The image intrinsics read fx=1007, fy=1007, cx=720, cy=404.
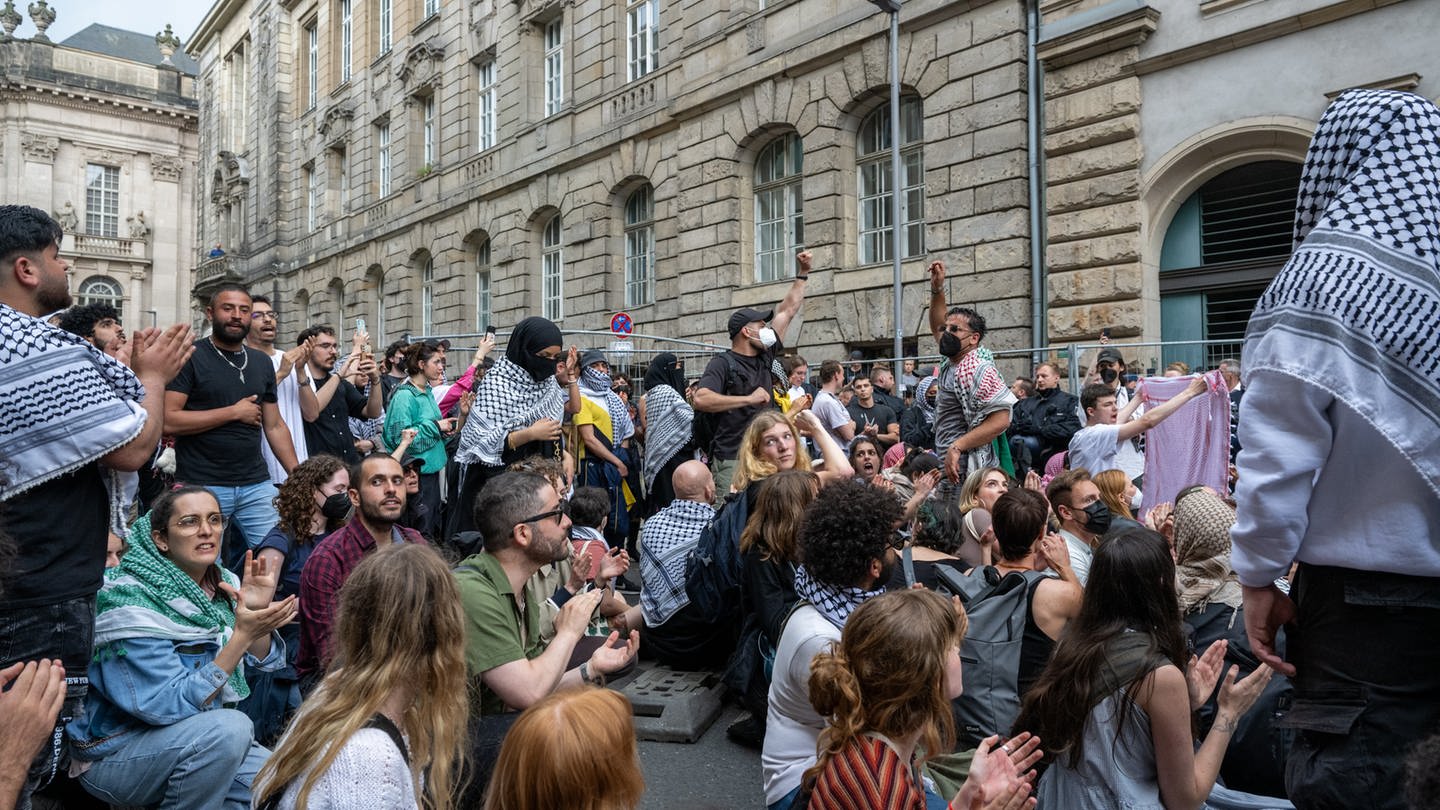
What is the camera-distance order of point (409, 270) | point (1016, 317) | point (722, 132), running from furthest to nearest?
point (409, 270)
point (722, 132)
point (1016, 317)

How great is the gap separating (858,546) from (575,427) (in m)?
4.98

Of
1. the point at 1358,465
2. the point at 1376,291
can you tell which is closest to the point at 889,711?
the point at 1358,465

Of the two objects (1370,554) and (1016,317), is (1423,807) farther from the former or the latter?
(1016,317)

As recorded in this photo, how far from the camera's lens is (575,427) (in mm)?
8164

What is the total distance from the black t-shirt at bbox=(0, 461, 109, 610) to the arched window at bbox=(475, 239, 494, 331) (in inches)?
925

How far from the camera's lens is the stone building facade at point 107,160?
51375mm

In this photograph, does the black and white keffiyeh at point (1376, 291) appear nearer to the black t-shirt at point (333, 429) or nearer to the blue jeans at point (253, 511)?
the blue jeans at point (253, 511)

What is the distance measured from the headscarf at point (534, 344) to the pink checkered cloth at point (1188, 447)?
4.17 m

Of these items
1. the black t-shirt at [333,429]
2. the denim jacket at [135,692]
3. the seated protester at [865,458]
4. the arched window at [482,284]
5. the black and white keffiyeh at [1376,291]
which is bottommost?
the denim jacket at [135,692]

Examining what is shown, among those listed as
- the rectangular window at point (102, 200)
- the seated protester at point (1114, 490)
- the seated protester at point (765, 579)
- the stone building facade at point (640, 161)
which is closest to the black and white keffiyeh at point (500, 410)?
the seated protester at point (765, 579)

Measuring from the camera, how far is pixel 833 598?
137 inches

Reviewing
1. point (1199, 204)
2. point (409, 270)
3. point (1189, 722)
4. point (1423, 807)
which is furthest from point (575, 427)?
point (409, 270)

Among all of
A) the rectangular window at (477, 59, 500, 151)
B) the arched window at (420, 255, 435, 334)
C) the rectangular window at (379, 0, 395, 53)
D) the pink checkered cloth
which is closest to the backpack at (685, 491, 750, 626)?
the pink checkered cloth

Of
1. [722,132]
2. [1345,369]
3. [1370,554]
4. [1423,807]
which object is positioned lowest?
[1423,807]
